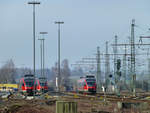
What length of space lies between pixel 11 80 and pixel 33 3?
104 metres

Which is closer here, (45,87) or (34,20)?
(34,20)

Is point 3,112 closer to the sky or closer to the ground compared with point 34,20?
closer to the ground

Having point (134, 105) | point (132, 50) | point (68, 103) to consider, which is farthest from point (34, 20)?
point (68, 103)

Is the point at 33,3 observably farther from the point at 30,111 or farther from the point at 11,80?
the point at 11,80

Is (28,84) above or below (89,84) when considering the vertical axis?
above

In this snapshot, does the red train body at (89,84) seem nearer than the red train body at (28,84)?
No

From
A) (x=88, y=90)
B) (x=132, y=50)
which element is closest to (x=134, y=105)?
(x=132, y=50)

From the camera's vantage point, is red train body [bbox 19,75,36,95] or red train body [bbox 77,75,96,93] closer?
red train body [bbox 19,75,36,95]

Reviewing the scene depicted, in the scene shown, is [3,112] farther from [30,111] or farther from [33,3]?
[33,3]

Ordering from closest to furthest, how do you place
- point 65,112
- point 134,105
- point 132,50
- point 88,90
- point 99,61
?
point 65,112 < point 134,105 < point 132,50 < point 88,90 < point 99,61

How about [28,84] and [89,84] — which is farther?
[89,84]

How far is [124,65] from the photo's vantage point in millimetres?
74562

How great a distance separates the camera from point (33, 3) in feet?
175

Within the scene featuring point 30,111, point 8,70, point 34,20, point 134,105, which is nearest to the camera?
point 30,111
